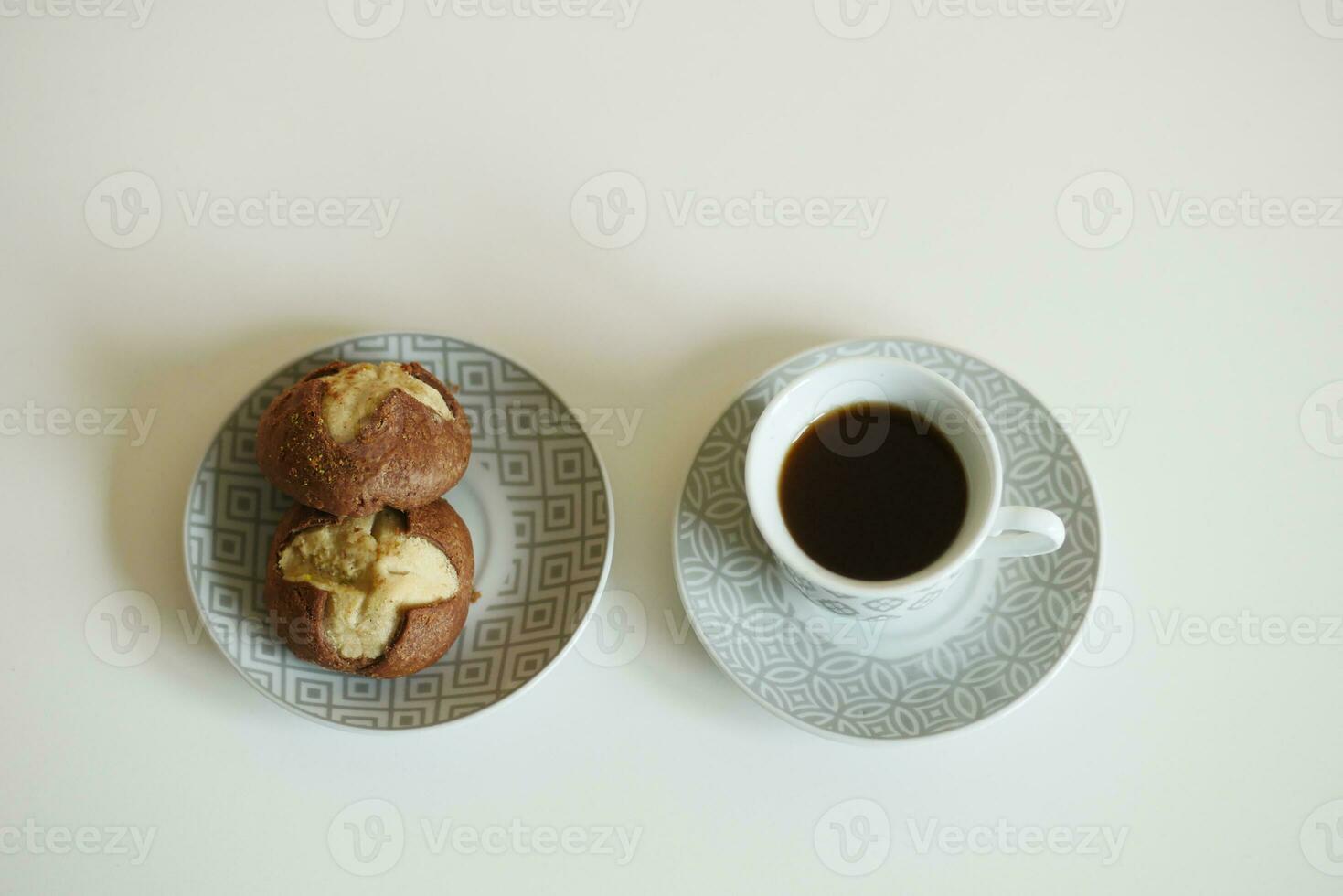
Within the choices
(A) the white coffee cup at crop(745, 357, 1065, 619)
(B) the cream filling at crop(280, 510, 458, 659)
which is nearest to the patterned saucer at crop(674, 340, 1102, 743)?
(A) the white coffee cup at crop(745, 357, 1065, 619)

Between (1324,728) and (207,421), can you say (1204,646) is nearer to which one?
(1324,728)

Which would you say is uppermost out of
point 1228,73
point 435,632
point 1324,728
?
point 1228,73

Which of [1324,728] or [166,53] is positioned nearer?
[1324,728]

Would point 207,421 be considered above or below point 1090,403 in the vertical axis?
below

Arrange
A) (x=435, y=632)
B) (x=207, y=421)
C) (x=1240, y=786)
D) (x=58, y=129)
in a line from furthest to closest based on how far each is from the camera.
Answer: (x=58, y=129) < (x=207, y=421) < (x=1240, y=786) < (x=435, y=632)

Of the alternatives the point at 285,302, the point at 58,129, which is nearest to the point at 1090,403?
the point at 285,302

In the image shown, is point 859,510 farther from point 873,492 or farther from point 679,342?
point 679,342

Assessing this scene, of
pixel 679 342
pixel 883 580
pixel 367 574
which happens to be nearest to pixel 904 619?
pixel 883 580

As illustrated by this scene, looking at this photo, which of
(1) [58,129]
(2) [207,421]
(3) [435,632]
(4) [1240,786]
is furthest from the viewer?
(1) [58,129]
